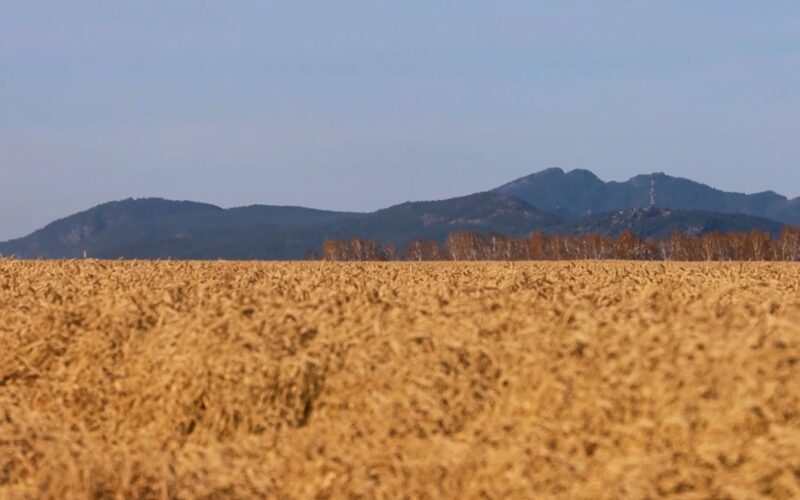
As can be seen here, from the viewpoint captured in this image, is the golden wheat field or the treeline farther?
the treeline

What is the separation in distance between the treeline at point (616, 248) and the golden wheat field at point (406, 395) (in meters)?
123

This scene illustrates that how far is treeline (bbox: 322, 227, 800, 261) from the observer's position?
15175 cm

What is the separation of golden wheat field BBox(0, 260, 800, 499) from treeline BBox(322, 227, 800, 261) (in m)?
123

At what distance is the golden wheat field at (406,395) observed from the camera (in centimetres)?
712

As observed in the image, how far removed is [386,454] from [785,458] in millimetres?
2744

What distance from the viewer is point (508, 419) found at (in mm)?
7941

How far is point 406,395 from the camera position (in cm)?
866

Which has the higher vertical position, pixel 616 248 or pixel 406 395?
pixel 616 248

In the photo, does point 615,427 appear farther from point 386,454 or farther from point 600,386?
point 386,454

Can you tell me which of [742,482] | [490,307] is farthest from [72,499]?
[742,482]

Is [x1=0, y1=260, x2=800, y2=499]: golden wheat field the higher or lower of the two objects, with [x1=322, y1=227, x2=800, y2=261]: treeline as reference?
lower

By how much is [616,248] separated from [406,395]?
16462cm

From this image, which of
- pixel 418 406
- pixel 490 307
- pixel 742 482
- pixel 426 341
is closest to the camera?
pixel 742 482

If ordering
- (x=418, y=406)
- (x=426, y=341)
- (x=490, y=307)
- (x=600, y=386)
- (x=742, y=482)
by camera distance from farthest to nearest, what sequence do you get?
1. (x=490, y=307)
2. (x=426, y=341)
3. (x=418, y=406)
4. (x=600, y=386)
5. (x=742, y=482)
